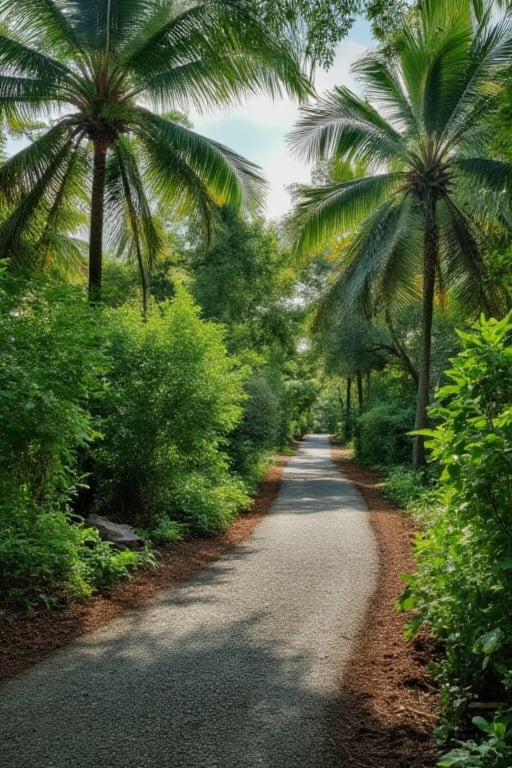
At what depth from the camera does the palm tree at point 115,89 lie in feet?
28.6

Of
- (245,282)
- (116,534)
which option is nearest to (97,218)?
(116,534)

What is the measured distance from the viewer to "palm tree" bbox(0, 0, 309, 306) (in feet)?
28.6

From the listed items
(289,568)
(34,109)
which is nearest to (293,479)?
(289,568)

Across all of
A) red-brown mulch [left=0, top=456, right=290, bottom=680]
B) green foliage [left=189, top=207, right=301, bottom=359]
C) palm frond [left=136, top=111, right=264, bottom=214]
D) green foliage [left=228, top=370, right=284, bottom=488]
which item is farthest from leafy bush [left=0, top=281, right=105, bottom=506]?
green foliage [left=189, top=207, right=301, bottom=359]

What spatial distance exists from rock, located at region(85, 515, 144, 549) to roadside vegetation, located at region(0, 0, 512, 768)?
20 cm

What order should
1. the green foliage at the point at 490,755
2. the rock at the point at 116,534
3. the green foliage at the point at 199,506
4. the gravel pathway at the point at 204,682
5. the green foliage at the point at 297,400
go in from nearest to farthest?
the green foliage at the point at 490,755, the gravel pathway at the point at 204,682, the rock at the point at 116,534, the green foliage at the point at 199,506, the green foliage at the point at 297,400

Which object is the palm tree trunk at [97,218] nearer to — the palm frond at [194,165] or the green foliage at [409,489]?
the palm frond at [194,165]

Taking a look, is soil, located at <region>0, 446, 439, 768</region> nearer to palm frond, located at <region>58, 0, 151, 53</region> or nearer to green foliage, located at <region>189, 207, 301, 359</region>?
palm frond, located at <region>58, 0, 151, 53</region>

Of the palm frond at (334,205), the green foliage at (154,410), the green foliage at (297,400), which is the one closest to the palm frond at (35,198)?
the green foliage at (154,410)

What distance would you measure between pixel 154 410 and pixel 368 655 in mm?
5242

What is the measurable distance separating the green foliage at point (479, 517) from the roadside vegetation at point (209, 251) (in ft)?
0.06

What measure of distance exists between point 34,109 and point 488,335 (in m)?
9.03

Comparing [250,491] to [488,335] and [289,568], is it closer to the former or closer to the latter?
[289,568]

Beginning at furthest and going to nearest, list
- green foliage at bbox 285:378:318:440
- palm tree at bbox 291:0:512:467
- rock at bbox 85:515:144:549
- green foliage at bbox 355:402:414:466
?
green foliage at bbox 285:378:318:440, green foliage at bbox 355:402:414:466, palm tree at bbox 291:0:512:467, rock at bbox 85:515:144:549
